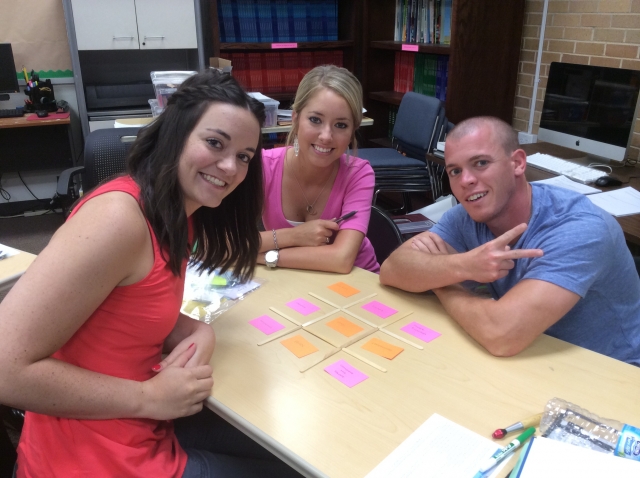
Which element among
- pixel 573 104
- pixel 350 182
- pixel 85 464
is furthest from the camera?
pixel 573 104

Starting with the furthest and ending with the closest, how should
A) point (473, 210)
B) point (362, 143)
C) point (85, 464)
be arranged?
point (362, 143)
point (473, 210)
point (85, 464)

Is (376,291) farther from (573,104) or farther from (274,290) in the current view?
(573,104)

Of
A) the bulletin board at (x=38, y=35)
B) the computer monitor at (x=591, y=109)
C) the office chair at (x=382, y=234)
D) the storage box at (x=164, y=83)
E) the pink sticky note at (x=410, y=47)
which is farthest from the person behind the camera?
the bulletin board at (x=38, y=35)

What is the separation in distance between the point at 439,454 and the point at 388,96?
3.67 meters

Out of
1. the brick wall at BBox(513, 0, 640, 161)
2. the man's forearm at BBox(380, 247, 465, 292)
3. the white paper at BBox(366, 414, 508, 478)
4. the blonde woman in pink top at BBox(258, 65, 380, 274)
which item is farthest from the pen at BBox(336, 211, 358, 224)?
the brick wall at BBox(513, 0, 640, 161)

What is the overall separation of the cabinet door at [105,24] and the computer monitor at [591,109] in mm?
2851

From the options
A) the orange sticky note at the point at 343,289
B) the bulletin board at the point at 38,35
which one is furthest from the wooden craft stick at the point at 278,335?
the bulletin board at the point at 38,35

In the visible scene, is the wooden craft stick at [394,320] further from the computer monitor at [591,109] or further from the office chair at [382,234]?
the computer monitor at [591,109]

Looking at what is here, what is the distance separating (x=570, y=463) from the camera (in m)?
0.83

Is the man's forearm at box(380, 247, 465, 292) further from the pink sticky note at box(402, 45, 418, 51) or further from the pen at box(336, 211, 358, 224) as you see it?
the pink sticky note at box(402, 45, 418, 51)

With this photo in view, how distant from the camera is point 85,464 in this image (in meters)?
0.99

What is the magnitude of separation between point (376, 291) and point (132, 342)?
0.70 meters

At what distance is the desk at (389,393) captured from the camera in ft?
3.02

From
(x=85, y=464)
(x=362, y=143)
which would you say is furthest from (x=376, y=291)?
(x=362, y=143)
